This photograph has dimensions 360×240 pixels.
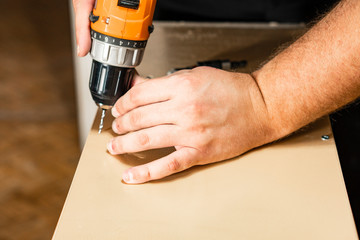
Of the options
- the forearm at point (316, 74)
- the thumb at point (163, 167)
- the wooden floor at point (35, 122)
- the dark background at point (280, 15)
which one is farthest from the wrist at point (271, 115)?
the wooden floor at point (35, 122)

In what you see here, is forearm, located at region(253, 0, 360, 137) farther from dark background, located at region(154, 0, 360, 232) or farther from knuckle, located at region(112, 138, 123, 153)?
dark background, located at region(154, 0, 360, 232)

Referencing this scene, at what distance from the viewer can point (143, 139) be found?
25.8 inches

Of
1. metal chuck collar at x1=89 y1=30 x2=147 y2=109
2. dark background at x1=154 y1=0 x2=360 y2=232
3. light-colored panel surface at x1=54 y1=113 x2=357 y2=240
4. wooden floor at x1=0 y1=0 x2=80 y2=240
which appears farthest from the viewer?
wooden floor at x1=0 y1=0 x2=80 y2=240

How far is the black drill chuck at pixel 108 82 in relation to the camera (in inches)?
26.4

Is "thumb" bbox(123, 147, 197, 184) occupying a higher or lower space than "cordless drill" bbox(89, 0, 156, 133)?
lower

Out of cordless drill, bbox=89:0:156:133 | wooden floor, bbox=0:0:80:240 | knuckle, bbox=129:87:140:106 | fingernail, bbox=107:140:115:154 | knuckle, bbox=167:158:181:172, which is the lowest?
wooden floor, bbox=0:0:80:240

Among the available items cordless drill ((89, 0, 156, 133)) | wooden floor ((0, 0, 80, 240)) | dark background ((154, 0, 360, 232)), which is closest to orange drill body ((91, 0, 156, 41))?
cordless drill ((89, 0, 156, 133))

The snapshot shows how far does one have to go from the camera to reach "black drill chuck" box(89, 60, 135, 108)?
669 millimetres

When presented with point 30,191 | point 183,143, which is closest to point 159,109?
point 183,143

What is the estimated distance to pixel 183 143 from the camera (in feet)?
2.16

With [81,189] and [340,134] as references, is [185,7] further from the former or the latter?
[81,189]

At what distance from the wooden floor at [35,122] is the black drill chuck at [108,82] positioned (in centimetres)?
109

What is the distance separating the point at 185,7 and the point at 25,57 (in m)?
1.72

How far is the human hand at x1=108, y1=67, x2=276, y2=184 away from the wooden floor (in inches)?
44.0
